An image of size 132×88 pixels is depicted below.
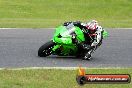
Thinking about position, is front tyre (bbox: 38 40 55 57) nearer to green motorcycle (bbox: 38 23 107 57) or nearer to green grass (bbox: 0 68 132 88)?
green motorcycle (bbox: 38 23 107 57)

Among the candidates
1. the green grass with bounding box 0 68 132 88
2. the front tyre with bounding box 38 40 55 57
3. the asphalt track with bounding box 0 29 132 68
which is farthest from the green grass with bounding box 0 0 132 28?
the green grass with bounding box 0 68 132 88

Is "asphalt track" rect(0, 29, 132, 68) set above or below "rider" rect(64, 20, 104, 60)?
below

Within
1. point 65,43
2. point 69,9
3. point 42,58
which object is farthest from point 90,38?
point 69,9

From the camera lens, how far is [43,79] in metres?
8.09

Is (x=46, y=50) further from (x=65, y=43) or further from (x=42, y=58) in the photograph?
(x=65, y=43)

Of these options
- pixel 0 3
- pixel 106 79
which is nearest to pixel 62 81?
pixel 106 79

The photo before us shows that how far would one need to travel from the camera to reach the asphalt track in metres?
11.0

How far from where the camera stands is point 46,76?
8.38 metres

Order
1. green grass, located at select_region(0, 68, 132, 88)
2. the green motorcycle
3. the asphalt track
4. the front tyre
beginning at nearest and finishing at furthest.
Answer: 1. green grass, located at select_region(0, 68, 132, 88)
2. the asphalt track
3. the green motorcycle
4. the front tyre

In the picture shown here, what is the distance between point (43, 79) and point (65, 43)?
342 centimetres

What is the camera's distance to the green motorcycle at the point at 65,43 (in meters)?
11.5

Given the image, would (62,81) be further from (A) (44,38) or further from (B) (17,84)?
(A) (44,38)

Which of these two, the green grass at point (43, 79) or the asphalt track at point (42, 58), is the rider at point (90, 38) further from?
the green grass at point (43, 79)

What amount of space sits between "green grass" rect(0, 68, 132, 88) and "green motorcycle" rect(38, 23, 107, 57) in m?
2.16
